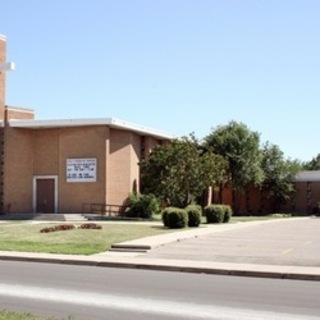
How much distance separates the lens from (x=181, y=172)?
1563 inches

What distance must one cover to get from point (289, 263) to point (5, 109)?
32.0 metres

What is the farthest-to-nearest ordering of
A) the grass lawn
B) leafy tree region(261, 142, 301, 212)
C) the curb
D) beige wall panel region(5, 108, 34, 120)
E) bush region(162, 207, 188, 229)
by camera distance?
1. leafy tree region(261, 142, 301, 212)
2. beige wall panel region(5, 108, 34, 120)
3. bush region(162, 207, 188, 229)
4. the grass lawn
5. the curb

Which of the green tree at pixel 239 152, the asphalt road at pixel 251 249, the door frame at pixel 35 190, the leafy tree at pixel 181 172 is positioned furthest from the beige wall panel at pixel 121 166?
the asphalt road at pixel 251 249

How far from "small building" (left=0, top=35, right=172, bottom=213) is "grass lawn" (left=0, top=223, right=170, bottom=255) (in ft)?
40.9

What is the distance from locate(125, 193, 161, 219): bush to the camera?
140 ft

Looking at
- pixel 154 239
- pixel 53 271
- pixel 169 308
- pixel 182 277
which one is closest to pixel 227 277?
pixel 182 277

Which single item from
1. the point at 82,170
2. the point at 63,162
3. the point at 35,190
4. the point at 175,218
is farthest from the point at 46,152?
the point at 175,218

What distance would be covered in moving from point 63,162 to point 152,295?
32777 millimetres

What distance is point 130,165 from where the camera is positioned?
4544 centimetres

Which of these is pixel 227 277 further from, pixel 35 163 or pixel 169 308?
pixel 35 163

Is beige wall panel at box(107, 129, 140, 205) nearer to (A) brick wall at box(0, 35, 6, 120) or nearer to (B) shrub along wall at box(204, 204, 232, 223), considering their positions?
(A) brick wall at box(0, 35, 6, 120)

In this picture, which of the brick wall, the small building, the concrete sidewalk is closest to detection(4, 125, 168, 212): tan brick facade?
the small building

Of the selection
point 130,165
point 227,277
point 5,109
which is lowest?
point 227,277

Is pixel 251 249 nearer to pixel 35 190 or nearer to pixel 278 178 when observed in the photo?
pixel 35 190
